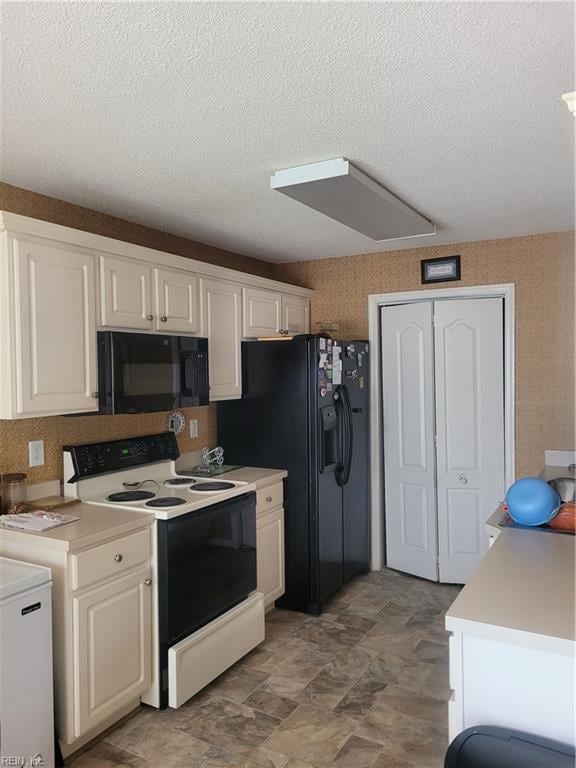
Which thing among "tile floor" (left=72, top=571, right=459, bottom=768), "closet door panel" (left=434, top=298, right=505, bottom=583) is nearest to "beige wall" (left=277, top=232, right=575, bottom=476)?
"closet door panel" (left=434, top=298, right=505, bottom=583)

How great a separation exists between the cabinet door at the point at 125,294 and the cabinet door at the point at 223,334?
0.47 metres

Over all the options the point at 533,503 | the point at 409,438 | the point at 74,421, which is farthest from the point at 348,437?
the point at 74,421

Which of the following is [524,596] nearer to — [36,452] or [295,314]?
[36,452]

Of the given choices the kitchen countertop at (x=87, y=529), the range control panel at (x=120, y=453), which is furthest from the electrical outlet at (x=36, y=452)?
the kitchen countertop at (x=87, y=529)

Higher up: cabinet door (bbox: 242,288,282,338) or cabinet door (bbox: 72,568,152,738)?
cabinet door (bbox: 242,288,282,338)

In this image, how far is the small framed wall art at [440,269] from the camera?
3.96 meters

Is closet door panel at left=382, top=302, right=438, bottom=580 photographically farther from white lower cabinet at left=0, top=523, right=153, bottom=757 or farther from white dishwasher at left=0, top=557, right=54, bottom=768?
white dishwasher at left=0, top=557, right=54, bottom=768

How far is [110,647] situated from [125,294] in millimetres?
1551

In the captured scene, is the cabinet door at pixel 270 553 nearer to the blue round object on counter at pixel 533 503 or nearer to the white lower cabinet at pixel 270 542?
the white lower cabinet at pixel 270 542

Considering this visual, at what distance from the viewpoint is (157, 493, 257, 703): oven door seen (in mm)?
2557

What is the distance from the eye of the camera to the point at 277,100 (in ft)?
5.97

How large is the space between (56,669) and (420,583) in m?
2.62

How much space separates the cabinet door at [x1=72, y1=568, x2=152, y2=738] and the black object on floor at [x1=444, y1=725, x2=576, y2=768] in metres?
1.44

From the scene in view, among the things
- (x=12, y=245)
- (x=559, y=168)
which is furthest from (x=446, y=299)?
(x=12, y=245)
